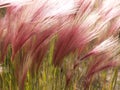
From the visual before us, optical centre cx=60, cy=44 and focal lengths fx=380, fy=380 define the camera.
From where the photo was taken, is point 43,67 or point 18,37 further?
point 43,67

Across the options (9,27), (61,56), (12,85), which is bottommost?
(12,85)

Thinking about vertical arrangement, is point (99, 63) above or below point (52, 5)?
below

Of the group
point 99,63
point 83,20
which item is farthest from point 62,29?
point 99,63

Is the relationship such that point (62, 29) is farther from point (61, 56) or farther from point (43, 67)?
point (43, 67)

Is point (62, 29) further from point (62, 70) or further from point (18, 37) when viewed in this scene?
point (62, 70)

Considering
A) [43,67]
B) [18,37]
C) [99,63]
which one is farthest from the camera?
[43,67]

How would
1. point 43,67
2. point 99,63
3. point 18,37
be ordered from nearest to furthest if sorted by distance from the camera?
point 18,37
point 99,63
point 43,67

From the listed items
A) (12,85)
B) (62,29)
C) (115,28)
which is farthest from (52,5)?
(12,85)
